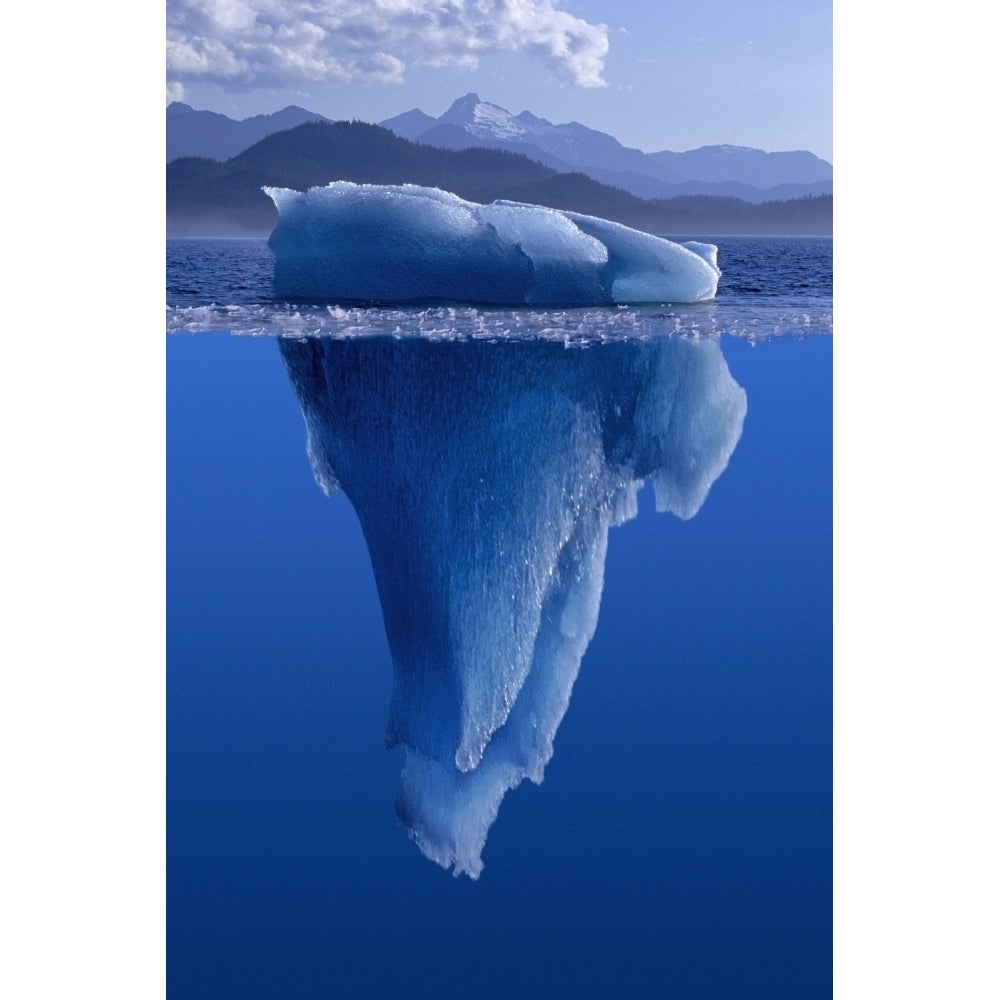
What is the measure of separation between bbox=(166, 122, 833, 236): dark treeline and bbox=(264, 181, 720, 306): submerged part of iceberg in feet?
0.19

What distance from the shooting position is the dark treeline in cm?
339

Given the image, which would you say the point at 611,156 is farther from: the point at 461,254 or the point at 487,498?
the point at 487,498

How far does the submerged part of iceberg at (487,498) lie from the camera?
311 cm

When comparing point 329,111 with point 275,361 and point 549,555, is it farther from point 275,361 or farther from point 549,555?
point 549,555

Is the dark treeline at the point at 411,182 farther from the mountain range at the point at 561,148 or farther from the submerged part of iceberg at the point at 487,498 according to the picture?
the submerged part of iceberg at the point at 487,498

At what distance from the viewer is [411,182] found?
3.46 meters

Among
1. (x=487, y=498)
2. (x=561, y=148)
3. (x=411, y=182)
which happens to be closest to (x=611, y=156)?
(x=561, y=148)

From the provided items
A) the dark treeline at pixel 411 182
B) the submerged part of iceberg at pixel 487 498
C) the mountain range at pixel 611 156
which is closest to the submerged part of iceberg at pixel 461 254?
the dark treeline at pixel 411 182

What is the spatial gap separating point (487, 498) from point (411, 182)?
104cm

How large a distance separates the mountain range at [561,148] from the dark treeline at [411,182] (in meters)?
0.03

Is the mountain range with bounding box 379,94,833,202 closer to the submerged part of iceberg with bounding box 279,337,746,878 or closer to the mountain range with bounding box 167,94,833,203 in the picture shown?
the mountain range with bounding box 167,94,833,203

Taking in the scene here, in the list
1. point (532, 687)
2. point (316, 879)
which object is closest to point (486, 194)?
point (532, 687)

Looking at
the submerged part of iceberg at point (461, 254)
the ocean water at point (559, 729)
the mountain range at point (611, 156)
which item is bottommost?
the ocean water at point (559, 729)
